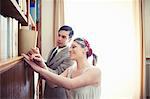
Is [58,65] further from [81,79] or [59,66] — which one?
[81,79]

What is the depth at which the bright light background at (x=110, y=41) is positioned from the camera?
389 cm

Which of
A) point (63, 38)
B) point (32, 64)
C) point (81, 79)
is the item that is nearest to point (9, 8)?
point (32, 64)

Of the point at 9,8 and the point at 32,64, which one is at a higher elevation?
the point at 9,8

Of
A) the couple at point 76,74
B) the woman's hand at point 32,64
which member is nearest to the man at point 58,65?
the couple at point 76,74

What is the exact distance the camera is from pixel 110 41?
3904 mm

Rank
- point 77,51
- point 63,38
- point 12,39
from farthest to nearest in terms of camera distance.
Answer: point 63,38 < point 77,51 < point 12,39

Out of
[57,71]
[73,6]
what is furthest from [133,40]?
[57,71]

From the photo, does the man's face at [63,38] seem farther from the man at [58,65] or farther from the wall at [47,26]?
the wall at [47,26]

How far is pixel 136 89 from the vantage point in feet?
12.7

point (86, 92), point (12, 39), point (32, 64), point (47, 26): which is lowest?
point (86, 92)

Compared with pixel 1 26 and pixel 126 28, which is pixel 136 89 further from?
pixel 1 26

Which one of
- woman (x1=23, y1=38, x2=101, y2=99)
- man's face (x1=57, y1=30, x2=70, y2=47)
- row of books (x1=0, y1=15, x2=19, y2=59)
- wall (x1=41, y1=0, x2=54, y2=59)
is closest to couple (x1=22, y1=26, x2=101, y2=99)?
woman (x1=23, y1=38, x2=101, y2=99)

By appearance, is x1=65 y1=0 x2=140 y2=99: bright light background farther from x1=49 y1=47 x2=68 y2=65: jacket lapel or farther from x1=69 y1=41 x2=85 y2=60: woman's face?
x1=69 y1=41 x2=85 y2=60: woman's face

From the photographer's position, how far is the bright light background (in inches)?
153
